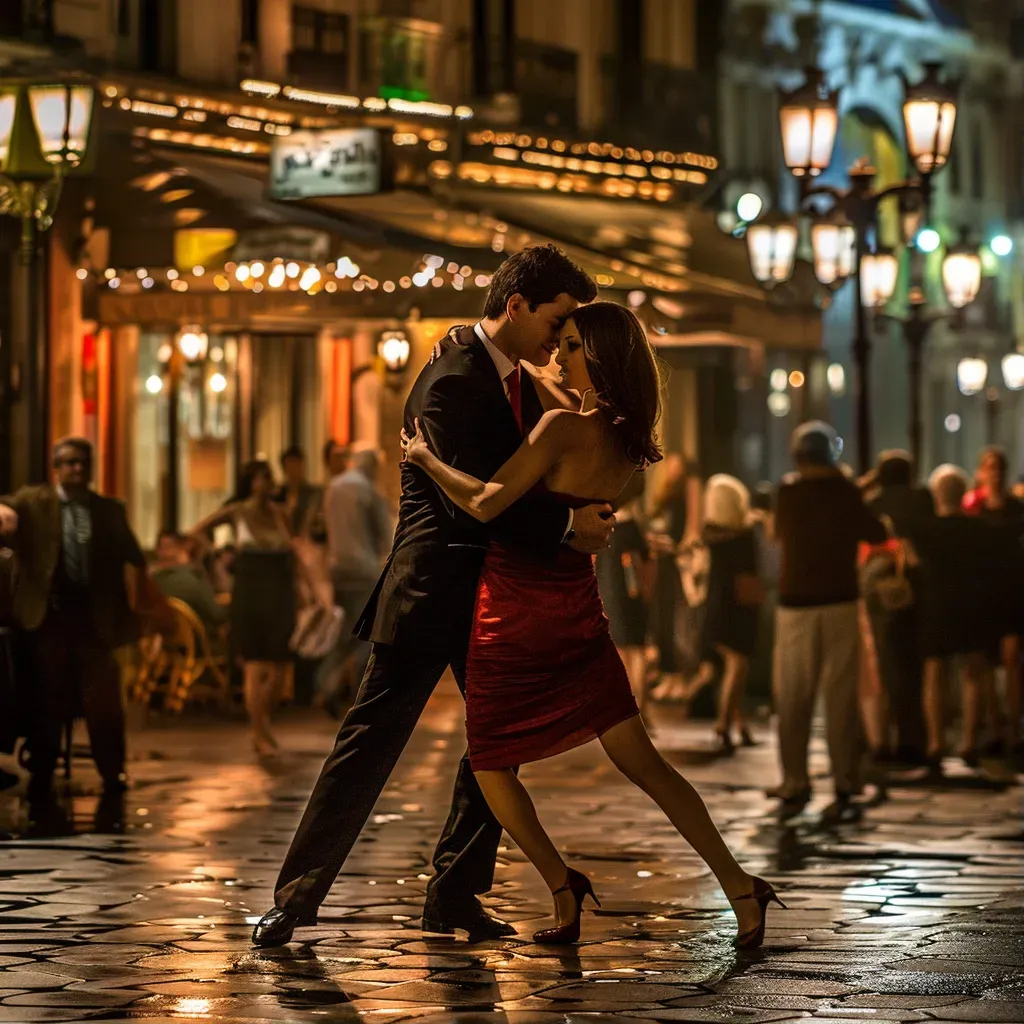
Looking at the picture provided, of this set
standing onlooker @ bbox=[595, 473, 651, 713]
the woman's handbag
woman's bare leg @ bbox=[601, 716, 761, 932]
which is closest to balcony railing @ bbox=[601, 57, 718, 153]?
the woman's handbag

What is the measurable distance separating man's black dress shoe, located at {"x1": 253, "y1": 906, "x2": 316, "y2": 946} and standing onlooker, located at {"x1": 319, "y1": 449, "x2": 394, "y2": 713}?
985cm

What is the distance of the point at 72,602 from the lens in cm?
1380

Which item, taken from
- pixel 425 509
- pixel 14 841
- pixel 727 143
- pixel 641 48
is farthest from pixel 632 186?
pixel 425 509

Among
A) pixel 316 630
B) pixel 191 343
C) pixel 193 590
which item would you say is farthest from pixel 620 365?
pixel 191 343

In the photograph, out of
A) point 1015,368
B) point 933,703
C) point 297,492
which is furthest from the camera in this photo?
point 1015,368

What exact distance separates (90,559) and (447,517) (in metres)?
5.52

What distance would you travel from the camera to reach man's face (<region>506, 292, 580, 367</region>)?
8.66 m

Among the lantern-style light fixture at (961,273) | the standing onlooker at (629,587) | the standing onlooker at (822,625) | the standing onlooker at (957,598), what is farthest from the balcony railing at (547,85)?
the standing onlooker at (822,625)

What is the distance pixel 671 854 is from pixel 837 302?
35191mm

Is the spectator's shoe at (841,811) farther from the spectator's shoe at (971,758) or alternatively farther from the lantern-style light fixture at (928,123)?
the lantern-style light fixture at (928,123)

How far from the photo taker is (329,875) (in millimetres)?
8555

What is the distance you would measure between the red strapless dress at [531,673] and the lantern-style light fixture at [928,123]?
1088 cm

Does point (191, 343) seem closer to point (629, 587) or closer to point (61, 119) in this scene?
point (61, 119)

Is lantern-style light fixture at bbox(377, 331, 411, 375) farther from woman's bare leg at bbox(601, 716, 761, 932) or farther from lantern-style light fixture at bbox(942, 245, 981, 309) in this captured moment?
woman's bare leg at bbox(601, 716, 761, 932)
